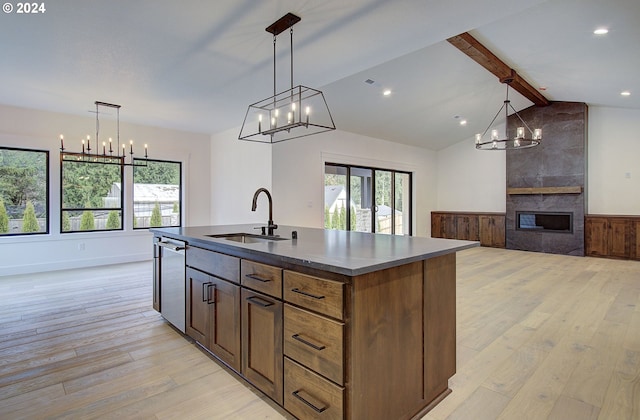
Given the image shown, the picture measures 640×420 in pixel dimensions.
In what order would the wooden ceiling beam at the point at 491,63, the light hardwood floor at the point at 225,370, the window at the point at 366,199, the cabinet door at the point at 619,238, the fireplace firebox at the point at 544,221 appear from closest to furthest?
1. the light hardwood floor at the point at 225,370
2. the wooden ceiling beam at the point at 491,63
3. the cabinet door at the point at 619,238
4. the window at the point at 366,199
5. the fireplace firebox at the point at 544,221

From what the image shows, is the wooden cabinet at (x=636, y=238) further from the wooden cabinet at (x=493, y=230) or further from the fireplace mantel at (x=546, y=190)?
the wooden cabinet at (x=493, y=230)

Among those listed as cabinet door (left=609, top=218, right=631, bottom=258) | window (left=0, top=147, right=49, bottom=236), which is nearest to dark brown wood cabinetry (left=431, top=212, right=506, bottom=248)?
cabinet door (left=609, top=218, right=631, bottom=258)

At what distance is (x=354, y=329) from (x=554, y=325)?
272 centimetres

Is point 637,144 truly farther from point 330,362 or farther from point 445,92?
point 330,362

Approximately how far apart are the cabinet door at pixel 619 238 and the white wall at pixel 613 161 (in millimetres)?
459

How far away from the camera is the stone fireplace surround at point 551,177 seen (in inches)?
277

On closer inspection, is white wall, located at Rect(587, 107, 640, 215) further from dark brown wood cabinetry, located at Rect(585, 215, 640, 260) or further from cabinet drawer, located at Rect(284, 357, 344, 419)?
cabinet drawer, located at Rect(284, 357, 344, 419)

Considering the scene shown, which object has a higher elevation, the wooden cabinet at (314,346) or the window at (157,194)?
the window at (157,194)

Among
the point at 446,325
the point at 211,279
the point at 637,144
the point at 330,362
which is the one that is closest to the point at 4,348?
the point at 211,279

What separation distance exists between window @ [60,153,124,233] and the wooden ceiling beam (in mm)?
5958

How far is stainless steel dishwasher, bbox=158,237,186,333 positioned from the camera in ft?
9.09

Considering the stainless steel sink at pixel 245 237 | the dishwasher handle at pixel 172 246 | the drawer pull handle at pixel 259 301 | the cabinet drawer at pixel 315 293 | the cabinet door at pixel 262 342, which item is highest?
the stainless steel sink at pixel 245 237

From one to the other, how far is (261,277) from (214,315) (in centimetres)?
70

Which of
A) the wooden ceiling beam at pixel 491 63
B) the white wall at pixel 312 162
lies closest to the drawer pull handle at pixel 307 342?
the wooden ceiling beam at pixel 491 63
